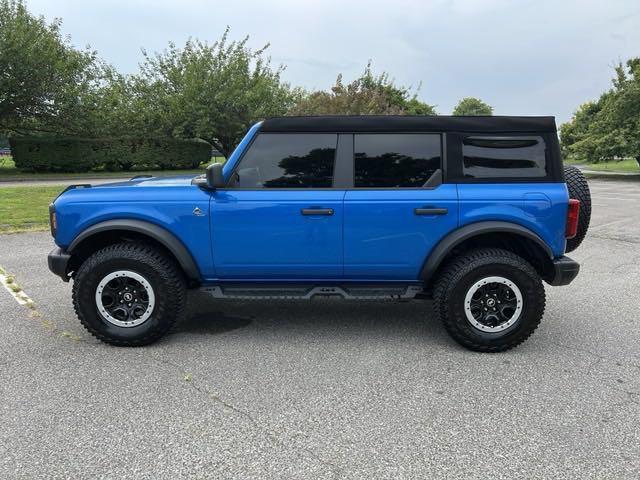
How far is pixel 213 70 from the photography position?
2594 cm

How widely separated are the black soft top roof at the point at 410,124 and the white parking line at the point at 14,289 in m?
3.11

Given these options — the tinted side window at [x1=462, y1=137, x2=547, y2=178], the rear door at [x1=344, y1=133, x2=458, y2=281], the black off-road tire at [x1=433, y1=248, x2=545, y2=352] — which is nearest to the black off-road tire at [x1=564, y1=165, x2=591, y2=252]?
the tinted side window at [x1=462, y1=137, x2=547, y2=178]

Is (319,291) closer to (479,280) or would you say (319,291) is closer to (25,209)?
(479,280)

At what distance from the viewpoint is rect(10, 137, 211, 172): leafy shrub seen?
2417cm

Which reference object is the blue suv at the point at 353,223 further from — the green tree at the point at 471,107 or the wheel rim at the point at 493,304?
the green tree at the point at 471,107

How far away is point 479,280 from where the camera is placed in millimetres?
3643

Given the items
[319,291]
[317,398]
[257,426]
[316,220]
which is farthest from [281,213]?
[257,426]

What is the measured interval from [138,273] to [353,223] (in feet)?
5.57

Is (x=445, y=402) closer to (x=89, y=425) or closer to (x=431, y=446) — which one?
(x=431, y=446)

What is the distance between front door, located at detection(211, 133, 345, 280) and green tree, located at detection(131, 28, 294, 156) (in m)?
22.1

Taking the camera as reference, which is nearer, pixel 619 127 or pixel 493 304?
pixel 493 304

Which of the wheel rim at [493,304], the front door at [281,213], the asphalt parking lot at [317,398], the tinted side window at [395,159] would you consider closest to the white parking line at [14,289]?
the asphalt parking lot at [317,398]

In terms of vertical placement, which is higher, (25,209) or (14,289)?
(25,209)

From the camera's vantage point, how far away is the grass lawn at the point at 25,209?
9.13 m
